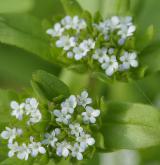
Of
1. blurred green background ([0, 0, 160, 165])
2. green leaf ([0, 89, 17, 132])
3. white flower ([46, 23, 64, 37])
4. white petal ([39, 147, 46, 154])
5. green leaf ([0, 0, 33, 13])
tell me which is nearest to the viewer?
white petal ([39, 147, 46, 154])

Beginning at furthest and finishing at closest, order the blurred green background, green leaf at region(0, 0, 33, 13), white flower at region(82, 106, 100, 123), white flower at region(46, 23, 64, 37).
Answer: green leaf at region(0, 0, 33, 13)
the blurred green background
white flower at region(46, 23, 64, 37)
white flower at region(82, 106, 100, 123)

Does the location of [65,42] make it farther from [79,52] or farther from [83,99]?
[83,99]

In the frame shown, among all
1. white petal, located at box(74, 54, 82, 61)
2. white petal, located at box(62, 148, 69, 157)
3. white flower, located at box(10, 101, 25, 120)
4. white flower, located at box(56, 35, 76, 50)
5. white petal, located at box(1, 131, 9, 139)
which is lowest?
white petal, located at box(62, 148, 69, 157)

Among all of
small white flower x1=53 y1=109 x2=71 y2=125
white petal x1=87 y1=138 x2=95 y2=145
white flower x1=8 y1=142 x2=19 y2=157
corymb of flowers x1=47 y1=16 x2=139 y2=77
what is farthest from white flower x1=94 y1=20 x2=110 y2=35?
white flower x1=8 y1=142 x2=19 y2=157

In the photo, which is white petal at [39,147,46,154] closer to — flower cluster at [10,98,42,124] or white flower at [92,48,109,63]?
flower cluster at [10,98,42,124]

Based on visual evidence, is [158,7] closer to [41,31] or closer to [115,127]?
[41,31]

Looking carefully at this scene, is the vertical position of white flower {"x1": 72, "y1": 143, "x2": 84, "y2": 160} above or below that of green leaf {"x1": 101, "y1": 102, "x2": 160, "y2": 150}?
below

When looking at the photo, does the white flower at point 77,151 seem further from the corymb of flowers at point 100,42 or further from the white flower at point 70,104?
the corymb of flowers at point 100,42
